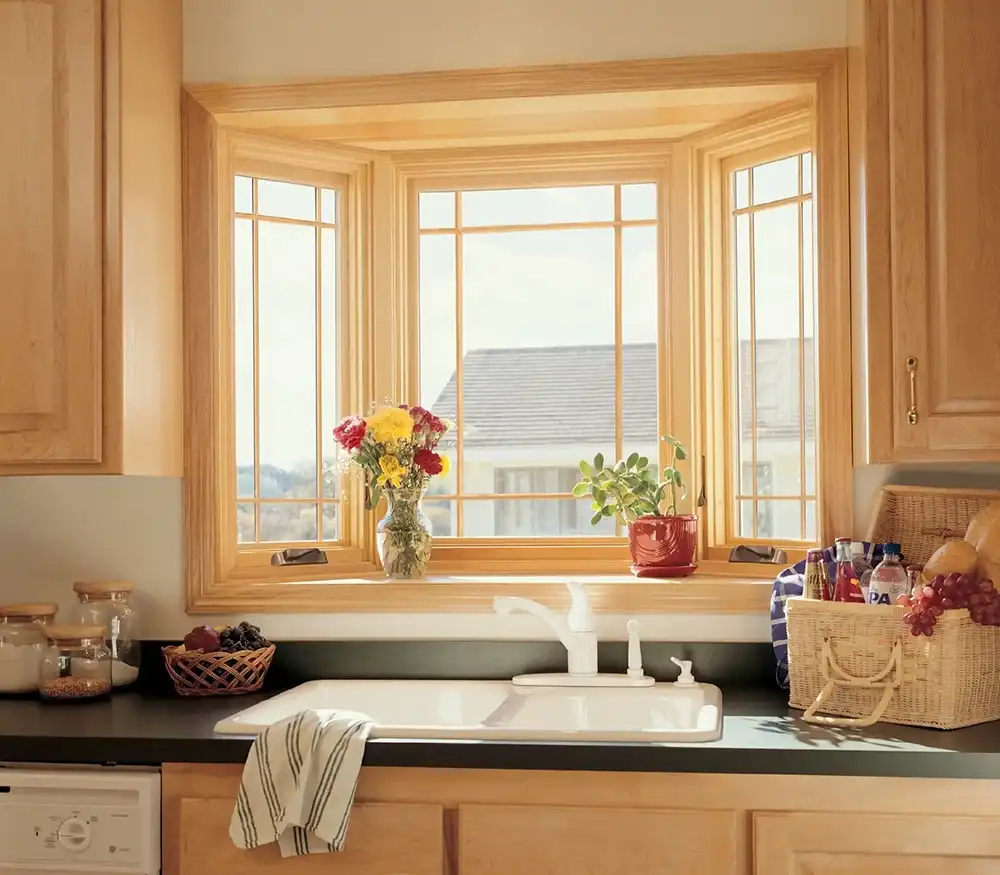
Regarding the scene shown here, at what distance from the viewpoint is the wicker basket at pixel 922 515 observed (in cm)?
236

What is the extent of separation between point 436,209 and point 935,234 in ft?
4.20

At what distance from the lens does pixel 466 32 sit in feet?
8.74

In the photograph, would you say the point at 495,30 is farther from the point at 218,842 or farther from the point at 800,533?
the point at 218,842

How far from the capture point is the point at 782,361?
2727mm

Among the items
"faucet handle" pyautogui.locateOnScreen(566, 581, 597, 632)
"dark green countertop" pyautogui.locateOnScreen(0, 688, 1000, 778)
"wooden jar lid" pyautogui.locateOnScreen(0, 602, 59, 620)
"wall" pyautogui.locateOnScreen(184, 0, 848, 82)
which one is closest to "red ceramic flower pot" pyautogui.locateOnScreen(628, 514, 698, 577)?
"faucet handle" pyautogui.locateOnScreen(566, 581, 597, 632)

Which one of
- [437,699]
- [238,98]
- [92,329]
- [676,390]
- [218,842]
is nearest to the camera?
[218,842]

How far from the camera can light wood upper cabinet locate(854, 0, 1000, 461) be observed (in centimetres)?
215

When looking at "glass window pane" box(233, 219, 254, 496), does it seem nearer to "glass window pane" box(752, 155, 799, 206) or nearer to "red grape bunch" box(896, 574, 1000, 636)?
"glass window pane" box(752, 155, 799, 206)

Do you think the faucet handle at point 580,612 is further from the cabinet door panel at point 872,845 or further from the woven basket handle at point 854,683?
the cabinet door panel at point 872,845

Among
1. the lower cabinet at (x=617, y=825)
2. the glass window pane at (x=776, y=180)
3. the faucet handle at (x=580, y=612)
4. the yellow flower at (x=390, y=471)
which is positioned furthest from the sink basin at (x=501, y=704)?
the glass window pane at (x=776, y=180)

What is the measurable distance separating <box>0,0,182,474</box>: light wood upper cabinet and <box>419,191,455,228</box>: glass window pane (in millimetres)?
829

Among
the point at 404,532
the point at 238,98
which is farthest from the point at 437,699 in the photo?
the point at 238,98

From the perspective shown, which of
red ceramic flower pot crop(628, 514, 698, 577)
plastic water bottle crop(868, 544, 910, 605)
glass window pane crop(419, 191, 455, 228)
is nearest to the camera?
plastic water bottle crop(868, 544, 910, 605)

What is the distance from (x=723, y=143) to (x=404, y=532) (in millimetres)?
1168
